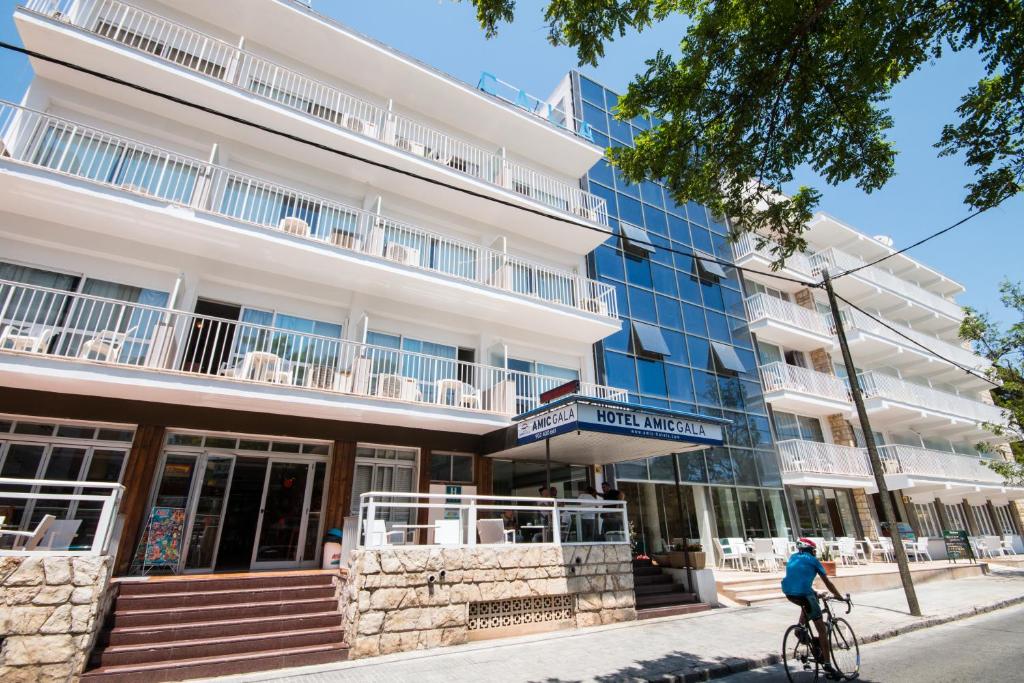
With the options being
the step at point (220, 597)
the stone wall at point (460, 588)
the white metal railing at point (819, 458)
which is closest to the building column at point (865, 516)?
the white metal railing at point (819, 458)

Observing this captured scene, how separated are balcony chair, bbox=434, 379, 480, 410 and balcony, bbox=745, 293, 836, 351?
13866 mm

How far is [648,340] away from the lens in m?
16.9

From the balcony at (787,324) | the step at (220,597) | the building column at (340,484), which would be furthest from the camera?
the balcony at (787,324)

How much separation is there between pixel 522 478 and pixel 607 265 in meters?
8.20

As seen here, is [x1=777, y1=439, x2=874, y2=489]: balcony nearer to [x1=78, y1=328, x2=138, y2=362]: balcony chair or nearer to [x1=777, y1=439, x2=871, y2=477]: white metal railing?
[x1=777, y1=439, x2=871, y2=477]: white metal railing

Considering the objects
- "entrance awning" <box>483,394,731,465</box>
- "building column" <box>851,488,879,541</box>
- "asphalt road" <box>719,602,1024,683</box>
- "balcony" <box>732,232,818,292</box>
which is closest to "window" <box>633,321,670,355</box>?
"entrance awning" <box>483,394,731,465</box>

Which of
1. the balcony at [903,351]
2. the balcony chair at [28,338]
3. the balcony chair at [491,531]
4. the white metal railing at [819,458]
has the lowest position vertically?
the balcony chair at [491,531]

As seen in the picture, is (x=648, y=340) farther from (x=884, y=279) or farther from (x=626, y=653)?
(x=884, y=279)

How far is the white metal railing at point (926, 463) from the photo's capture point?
2020 centimetres

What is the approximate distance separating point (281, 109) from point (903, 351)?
2784 cm

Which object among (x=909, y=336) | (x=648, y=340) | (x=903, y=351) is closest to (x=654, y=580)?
(x=648, y=340)

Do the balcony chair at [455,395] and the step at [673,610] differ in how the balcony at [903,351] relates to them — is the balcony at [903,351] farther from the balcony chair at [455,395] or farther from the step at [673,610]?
the balcony chair at [455,395]

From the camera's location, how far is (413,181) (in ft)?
44.9

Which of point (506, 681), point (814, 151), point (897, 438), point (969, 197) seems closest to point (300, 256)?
point (506, 681)
